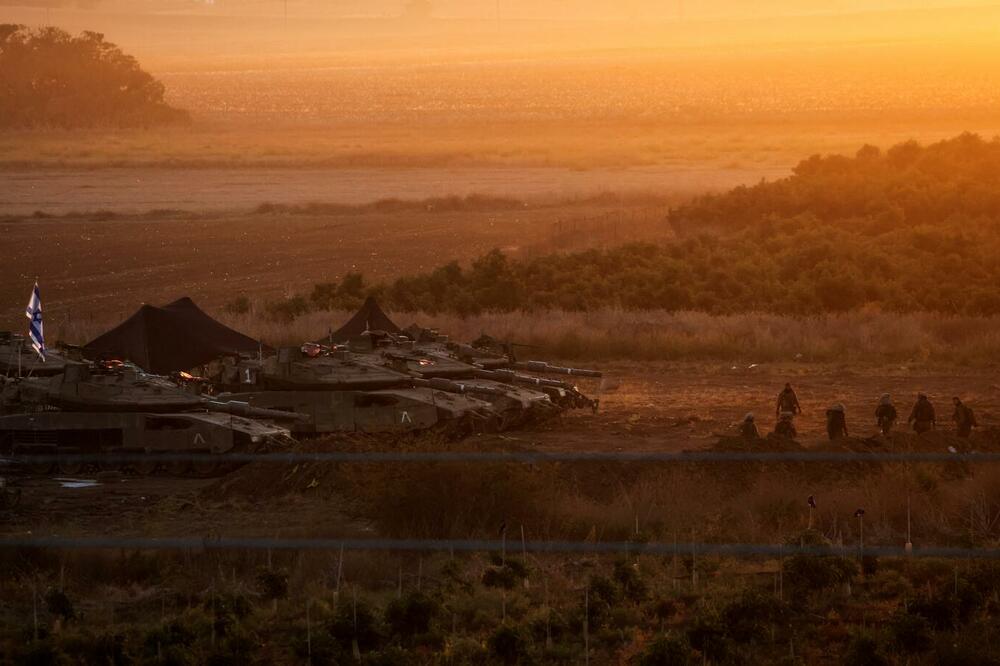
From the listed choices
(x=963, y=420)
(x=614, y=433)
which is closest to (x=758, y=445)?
(x=963, y=420)

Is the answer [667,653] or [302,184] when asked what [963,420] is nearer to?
[667,653]

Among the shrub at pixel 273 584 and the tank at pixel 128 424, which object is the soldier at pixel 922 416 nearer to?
the tank at pixel 128 424

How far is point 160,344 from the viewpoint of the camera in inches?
1249

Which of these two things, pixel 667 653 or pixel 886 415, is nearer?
pixel 667 653

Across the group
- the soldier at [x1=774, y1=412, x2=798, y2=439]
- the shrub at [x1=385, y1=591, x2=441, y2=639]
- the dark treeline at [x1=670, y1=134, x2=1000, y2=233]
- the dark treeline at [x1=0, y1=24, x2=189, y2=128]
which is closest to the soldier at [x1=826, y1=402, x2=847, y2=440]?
the soldier at [x1=774, y1=412, x2=798, y2=439]

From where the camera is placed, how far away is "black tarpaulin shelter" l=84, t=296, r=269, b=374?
31.6 m

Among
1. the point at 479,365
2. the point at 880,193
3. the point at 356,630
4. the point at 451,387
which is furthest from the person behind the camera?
the point at 880,193

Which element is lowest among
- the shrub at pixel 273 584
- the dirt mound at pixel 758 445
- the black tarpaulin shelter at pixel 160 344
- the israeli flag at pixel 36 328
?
the shrub at pixel 273 584

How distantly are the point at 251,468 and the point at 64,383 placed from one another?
4043mm

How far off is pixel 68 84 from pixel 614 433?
83.6 meters

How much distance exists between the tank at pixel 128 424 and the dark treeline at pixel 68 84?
78472 millimetres

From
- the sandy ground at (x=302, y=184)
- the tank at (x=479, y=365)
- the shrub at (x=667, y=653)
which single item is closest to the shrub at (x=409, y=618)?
the shrub at (x=667, y=653)

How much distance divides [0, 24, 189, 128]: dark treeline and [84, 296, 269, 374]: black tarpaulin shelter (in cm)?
7445

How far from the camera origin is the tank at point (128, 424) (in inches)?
1063
